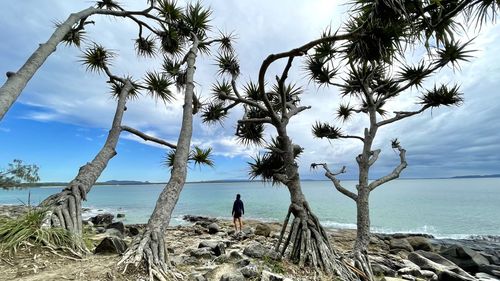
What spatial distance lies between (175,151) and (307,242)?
327cm

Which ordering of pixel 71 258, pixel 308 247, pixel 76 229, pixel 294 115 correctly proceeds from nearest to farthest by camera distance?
pixel 71 258 < pixel 76 229 < pixel 308 247 < pixel 294 115

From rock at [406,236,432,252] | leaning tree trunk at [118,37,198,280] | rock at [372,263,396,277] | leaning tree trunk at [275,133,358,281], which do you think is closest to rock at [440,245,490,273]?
rock at [406,236,432,252]

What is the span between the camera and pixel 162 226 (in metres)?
4.80

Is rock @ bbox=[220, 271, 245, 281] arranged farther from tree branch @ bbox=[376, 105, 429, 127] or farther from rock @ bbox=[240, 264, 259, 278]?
tree branch @ bbox=[376, 105, 429, 127]

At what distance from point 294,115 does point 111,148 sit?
13.9 feet

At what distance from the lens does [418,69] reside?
28.1 feet

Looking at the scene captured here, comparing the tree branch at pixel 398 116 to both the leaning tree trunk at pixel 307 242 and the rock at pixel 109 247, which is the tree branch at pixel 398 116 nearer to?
the leaning tree trunk at pixel 307 242

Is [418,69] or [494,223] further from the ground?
[418,69]

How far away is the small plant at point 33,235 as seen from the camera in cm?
438

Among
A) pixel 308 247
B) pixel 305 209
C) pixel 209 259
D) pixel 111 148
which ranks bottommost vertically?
pixel 209 259

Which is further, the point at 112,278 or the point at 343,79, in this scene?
the point at 343,79

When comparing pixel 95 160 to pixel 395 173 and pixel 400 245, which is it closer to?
pixel 395 173

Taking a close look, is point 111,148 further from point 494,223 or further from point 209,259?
point 494,223

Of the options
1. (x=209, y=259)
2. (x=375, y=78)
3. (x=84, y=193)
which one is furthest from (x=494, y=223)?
(x=84, y=193)
